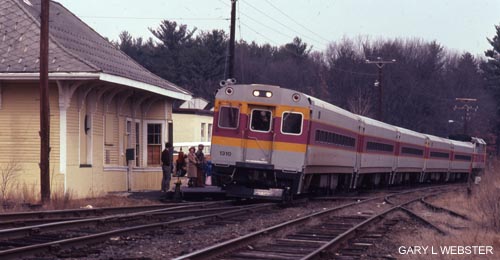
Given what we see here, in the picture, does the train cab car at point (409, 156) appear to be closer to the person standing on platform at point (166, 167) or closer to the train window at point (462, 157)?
the train window at point (462, 157)

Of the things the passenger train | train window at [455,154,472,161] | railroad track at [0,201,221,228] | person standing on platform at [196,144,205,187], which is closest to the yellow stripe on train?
the passenger train

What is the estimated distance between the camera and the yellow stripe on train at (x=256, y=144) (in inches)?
829

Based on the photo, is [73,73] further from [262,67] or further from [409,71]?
[262,67]

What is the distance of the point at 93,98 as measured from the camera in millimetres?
25938

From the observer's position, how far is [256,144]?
835 inches

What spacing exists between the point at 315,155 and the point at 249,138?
7.07ft

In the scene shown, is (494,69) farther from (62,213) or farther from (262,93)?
(62,213)

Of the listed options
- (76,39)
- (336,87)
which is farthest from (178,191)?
(336,87)

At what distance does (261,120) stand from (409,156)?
21017mm

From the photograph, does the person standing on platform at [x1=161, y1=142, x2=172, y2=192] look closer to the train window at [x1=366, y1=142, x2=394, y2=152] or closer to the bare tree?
the bare tree

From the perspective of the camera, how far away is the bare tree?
23000mm

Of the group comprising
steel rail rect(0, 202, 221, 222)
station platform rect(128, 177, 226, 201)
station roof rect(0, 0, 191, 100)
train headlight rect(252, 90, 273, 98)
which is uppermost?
station roof rect(0, 0, 191, 100)

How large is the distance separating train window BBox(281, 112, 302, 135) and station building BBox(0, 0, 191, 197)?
565 cm

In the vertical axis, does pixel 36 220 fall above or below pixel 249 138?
below
